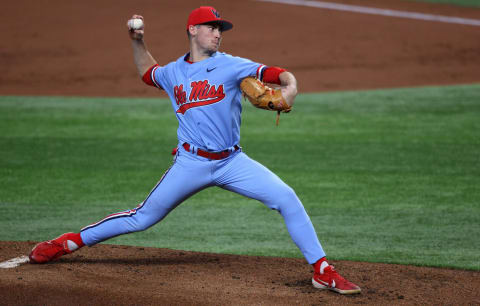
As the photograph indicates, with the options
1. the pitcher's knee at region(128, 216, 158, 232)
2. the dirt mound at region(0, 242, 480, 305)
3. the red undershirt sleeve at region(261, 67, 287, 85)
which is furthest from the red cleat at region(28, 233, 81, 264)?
the red undershirt sleeve at region(261, 67, 287, 85)

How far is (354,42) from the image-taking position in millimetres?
18141

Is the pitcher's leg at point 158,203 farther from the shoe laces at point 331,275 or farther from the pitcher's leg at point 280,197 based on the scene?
the shoe laces at point 331,275

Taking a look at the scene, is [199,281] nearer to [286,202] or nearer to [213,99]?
[286,202]

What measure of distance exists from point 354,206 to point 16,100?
320 inches

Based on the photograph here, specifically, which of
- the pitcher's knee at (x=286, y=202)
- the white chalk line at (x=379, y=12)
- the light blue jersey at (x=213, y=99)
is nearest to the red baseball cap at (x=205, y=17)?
the light blue jersey at (x=213, y=99)

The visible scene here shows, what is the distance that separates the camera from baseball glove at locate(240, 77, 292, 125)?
4.39m

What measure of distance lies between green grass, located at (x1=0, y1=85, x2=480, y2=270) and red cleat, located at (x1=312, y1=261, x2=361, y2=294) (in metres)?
1.20

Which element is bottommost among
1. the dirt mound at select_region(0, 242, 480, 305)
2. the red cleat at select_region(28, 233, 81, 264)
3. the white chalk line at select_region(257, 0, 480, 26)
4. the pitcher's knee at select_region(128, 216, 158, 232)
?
the dirt mound at select_region(0, 242, 480, 305)

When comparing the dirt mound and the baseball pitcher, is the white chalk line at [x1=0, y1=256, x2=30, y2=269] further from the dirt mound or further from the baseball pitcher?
the baseball pitcher

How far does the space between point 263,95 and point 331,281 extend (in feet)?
4.30

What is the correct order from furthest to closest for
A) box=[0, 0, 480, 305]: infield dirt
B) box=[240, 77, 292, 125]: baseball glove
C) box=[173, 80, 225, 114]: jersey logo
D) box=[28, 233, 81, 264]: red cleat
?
box=[28, 233, 81, 264]: red cleat, box=[173, 80, 225, 114]: jersey logo, box=[0, 0, 480, 305]: infield dirt, box=[240, 77, 292, 125]: baseball glove

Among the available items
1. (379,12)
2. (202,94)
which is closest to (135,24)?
(202,94)

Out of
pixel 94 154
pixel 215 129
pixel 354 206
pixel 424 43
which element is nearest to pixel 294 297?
pixel 215 129

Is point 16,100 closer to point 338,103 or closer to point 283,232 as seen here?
point 338,103
